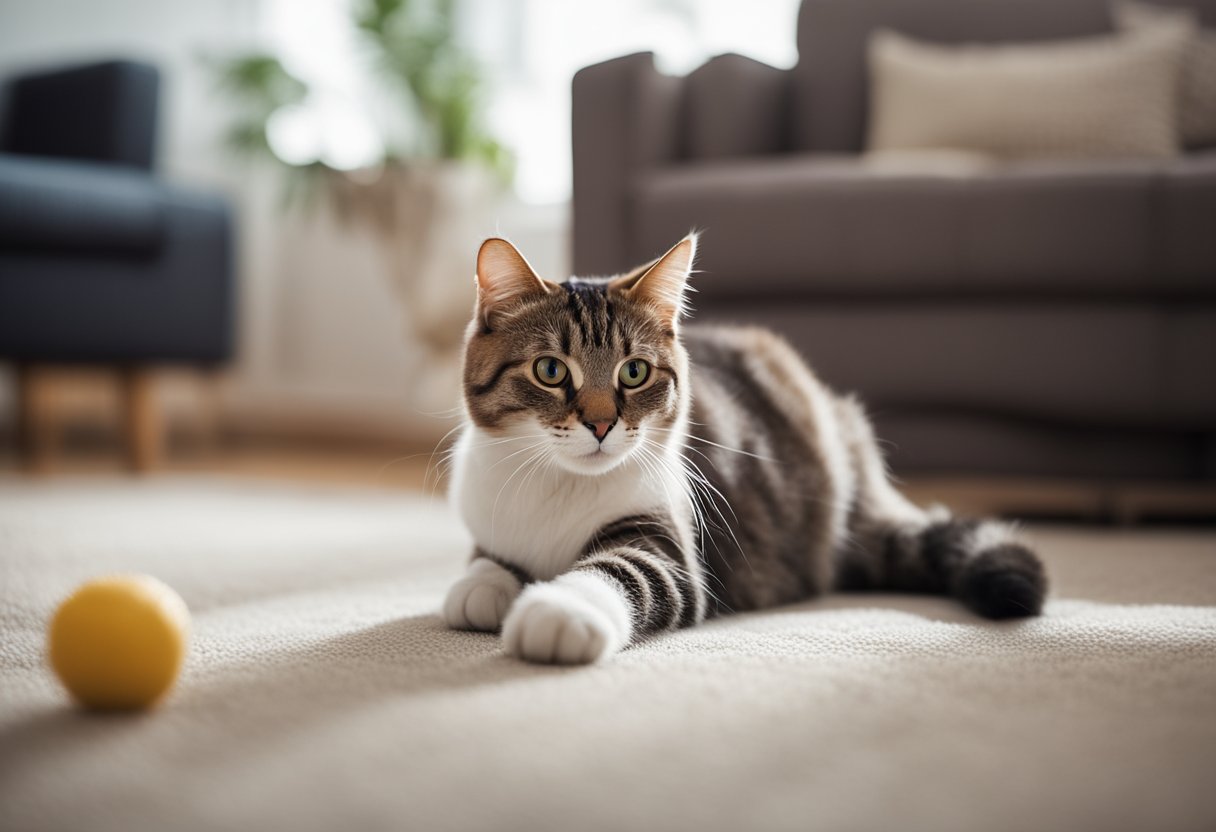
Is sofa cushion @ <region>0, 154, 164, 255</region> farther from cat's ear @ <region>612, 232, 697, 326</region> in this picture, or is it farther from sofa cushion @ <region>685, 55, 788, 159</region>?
cat's ear @ <region>612, 232, 697, 326</region>

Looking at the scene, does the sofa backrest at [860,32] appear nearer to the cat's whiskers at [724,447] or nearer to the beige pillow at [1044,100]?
the beige pillow at [1044,100]

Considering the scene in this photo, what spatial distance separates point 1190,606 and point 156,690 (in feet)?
4.14

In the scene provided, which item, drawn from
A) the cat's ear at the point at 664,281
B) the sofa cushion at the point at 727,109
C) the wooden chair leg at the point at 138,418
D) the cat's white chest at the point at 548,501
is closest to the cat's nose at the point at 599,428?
the cat's white chest at the point at 548,501

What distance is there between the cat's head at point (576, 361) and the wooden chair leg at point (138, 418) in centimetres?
217

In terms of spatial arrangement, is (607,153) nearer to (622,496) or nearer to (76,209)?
(622,496)

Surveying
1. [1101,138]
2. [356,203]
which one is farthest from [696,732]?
[356,203]

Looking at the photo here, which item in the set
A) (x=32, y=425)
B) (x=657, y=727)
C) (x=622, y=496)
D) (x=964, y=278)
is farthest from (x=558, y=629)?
(x=32, y=425)

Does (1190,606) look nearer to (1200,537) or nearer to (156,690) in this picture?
(1200,537)

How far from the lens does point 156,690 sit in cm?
88

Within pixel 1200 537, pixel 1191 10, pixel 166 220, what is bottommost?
pixel 1200 537

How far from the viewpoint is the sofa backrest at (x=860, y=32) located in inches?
115

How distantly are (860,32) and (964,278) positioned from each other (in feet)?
4.15

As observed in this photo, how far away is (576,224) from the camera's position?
7.89 feet

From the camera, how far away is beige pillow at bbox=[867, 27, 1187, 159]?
2472mm
